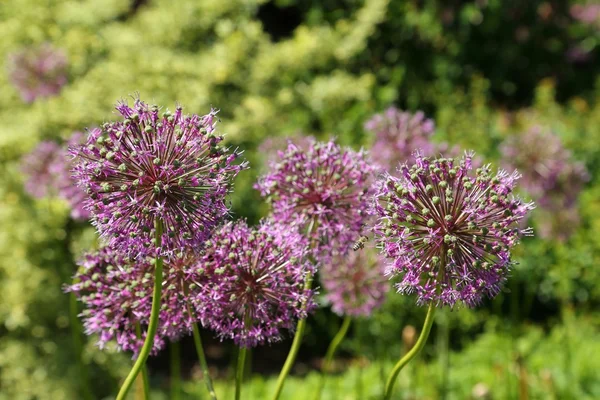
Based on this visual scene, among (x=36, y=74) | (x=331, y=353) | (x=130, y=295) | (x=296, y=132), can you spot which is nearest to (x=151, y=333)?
(x=130, y=295)

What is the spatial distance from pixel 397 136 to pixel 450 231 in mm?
2235

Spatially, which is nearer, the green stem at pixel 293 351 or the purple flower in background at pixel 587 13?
→ the green stem at pixel 293 351

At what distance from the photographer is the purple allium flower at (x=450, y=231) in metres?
1.87

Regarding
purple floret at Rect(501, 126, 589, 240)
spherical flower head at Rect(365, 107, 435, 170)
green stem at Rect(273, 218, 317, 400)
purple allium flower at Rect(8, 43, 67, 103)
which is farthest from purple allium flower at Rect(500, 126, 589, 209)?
Answer: purple allium flower at Rect(8, 43, 67, 103)

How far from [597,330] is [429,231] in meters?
7.62

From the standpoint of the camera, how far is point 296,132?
16.9 feet

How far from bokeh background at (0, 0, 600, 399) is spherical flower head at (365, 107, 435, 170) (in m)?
1.13

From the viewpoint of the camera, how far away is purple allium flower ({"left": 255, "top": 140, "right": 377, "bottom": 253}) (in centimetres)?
256

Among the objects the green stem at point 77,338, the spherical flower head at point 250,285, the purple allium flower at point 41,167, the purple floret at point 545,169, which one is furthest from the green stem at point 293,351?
the purple allium flower at point 41,167

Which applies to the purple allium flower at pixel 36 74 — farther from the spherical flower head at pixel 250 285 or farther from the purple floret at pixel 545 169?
the spherical flower head at pixel 250 285

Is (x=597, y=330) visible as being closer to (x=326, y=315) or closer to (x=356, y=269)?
(x=326, y=315)

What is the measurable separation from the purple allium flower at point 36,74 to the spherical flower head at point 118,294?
4.88 metres

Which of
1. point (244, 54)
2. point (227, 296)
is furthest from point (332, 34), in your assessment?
point (227, 296)

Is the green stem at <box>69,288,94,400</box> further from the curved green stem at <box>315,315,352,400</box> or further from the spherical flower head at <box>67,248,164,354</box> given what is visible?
the curved green stem at <box>315,315,352,400</box>
